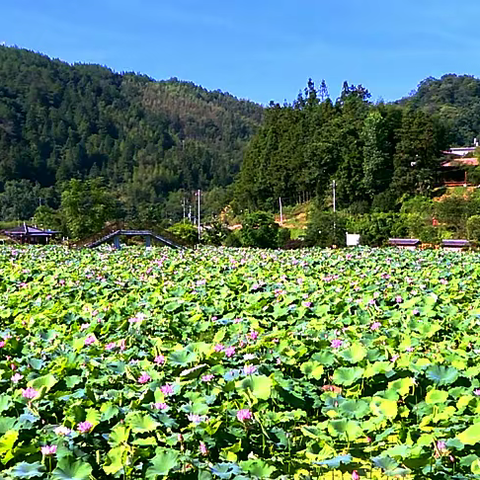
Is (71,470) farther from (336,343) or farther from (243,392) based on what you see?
(336,343)

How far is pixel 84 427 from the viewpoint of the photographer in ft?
8.30

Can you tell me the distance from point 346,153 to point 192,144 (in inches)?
2584

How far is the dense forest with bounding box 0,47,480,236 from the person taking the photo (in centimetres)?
4488

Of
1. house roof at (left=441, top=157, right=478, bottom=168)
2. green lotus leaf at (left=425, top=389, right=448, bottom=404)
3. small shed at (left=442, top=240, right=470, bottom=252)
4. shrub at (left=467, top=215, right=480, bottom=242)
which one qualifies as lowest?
small shed at (left=442, top=240, right=470, bottom=252)

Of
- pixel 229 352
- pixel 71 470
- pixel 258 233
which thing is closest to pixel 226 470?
pixel 71 470

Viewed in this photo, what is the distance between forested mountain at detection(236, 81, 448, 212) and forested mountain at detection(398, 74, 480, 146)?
19.2m

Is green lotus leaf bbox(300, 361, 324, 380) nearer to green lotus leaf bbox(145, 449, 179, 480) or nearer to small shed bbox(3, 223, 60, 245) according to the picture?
green lotus leaf bbox(145, 449, 179, 480)

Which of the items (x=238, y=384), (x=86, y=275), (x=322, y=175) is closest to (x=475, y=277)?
(x=86, y=275)

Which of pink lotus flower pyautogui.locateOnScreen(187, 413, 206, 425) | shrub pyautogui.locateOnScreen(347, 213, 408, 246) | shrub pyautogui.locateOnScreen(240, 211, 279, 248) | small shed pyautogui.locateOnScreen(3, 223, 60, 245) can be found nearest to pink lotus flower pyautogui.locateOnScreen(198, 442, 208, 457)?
pink lotus flower pyautogui.locateOnScreen(187, 413, 206, 425)

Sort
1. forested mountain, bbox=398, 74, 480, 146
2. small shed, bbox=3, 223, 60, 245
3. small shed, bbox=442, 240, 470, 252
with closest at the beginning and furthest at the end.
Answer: small shed, bbox=442, 240, 470, 252, small shed, bbox=3, 223, 60, 245, forested mountain, bbox=398, 74, 480, 146

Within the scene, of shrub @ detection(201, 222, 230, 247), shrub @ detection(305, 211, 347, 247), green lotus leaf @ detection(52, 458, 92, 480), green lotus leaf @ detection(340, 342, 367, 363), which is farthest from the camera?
shrub @ detection(201, 222, 230, 247)

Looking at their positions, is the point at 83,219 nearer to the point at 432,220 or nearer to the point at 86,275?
the point at 432,220

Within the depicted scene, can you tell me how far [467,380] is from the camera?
323cm

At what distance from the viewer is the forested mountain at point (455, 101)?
237 ft
